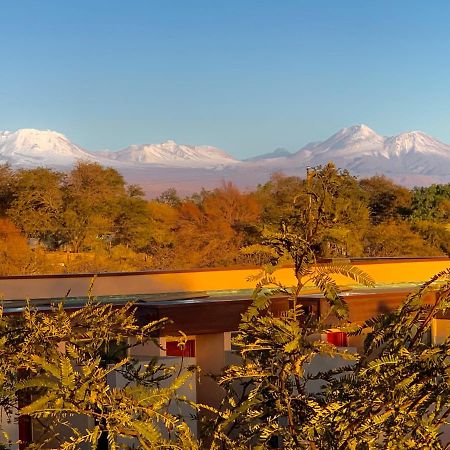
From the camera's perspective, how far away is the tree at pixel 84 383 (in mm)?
2230

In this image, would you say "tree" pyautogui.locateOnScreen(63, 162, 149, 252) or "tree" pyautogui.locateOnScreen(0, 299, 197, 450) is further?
"tree" pyautogui.locateOnScreen(63, 162, 149, 252)

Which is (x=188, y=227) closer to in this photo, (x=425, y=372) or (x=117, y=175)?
(x=117, y=175)

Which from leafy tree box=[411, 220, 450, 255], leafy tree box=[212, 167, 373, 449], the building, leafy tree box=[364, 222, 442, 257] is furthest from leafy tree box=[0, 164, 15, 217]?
leafy tree box=[212, 167, 373, 449]

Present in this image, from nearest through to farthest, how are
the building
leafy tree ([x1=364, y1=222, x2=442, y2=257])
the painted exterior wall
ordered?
the building → the painted exterior wall → leafy tree ([x1=364, y1=222, x2=442, y2=257])

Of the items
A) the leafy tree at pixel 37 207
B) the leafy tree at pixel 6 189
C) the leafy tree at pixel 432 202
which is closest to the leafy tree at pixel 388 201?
the leafy tree at pixel 432 202

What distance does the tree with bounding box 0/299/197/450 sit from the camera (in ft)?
7.32

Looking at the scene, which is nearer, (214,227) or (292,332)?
(292,332)

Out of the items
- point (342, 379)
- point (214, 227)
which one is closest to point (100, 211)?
point (214, 227)

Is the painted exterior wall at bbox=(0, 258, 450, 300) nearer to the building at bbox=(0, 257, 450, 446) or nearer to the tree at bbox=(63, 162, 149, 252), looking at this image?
the building at bbox=(0, 257, 450, 446)

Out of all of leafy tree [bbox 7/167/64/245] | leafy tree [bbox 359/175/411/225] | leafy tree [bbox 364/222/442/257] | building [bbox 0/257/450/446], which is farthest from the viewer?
leafy tree [bbox 359/175/411/225]

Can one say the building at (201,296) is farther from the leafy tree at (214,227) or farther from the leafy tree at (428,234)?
the leafy tree at (428,234)

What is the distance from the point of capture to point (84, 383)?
2.24 meters

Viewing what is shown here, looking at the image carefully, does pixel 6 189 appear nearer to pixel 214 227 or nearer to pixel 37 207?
pixel 37 207

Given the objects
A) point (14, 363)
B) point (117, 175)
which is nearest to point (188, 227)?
point (117, 175)
